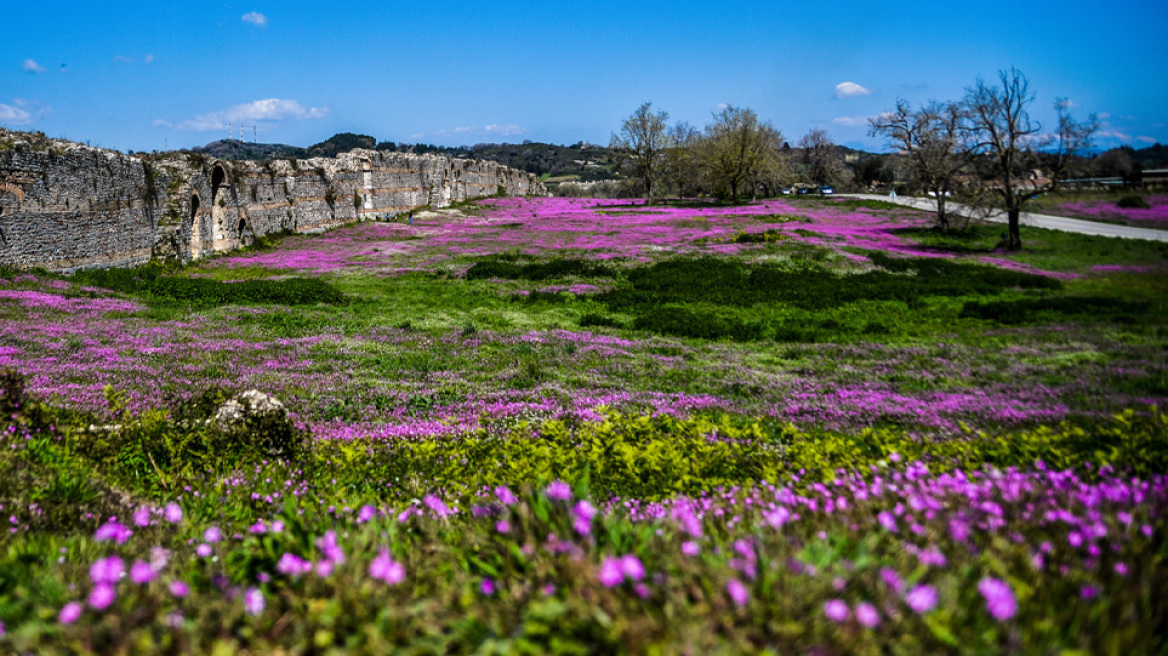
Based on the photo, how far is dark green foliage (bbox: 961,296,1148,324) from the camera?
5.73 metres

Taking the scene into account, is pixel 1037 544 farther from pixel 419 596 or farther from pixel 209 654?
pixel 209 654

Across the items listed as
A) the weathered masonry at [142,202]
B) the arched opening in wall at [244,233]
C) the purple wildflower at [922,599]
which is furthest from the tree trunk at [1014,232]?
the arched opening in wall at [244,233]

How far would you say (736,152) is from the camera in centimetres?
6888

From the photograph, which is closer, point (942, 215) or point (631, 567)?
point (631, 567)

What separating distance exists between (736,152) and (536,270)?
169 feet

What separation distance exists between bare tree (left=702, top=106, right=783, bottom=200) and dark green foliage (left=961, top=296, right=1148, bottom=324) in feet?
186

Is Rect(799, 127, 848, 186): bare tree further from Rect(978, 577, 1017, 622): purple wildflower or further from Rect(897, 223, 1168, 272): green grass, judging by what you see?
Rect(978, 577, 1017, 622): purple wildflower

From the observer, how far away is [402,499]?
5434 millimetres

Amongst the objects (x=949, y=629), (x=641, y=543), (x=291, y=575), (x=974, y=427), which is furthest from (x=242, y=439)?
(x=974, y=427)

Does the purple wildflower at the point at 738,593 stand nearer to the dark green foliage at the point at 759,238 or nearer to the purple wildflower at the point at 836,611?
the purple wildflower at the point at 836,611

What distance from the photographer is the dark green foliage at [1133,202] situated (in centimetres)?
747

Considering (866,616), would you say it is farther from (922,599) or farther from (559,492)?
(559,492)

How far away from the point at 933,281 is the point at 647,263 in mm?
11876

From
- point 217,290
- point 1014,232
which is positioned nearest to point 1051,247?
point 1014,232
